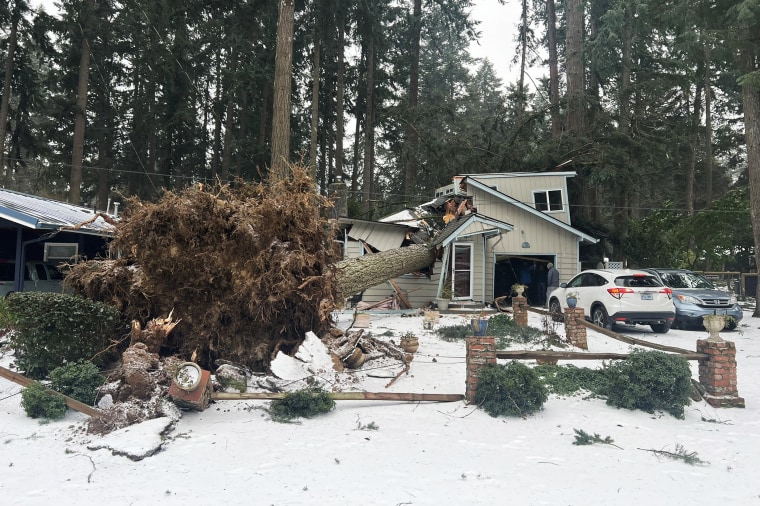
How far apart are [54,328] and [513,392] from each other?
5786mm

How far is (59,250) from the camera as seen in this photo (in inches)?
557

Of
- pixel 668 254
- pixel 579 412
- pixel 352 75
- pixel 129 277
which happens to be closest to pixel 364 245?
pixel 129 277

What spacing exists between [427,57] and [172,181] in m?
27.8

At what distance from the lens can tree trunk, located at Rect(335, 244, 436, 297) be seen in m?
11.6

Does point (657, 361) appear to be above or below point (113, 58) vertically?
below

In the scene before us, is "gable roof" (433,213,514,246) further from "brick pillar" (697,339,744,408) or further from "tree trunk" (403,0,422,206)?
"tree trunk" (403,0,422,206)

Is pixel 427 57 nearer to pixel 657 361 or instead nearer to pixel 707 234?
pixel 707 234

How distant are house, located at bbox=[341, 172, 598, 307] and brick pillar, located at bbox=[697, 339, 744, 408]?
9.38m

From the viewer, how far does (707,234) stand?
777 inches

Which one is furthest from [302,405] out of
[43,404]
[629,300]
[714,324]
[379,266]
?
[629,300]

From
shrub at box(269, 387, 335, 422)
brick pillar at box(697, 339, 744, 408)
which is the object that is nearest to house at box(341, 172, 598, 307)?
brick pillar at box(697, 339, 744, 408)

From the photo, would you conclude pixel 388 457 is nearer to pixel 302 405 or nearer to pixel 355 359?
pixel 302 405

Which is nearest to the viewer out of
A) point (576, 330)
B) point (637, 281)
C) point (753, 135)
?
point (576, 330)

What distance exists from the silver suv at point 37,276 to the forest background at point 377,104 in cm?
532
